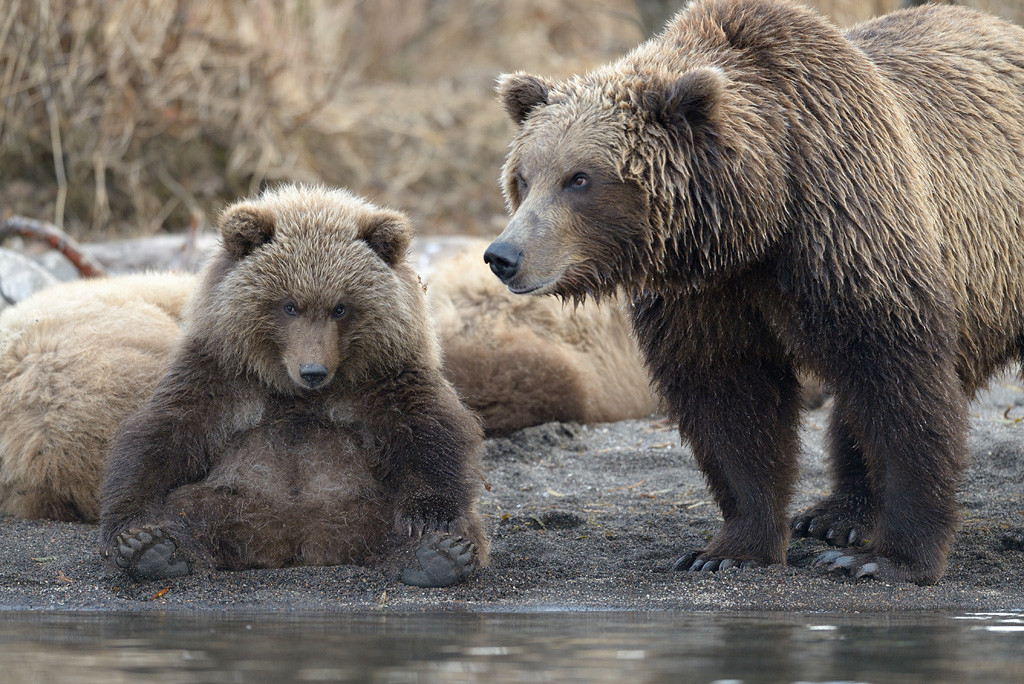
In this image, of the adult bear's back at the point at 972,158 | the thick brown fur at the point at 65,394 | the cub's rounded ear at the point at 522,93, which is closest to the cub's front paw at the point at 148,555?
the thick brown fur at the point at 65,394

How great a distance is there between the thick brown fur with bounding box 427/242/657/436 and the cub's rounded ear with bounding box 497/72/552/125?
267cm

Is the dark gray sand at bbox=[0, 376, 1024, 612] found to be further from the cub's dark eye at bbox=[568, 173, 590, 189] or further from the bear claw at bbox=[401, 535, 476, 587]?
the cub's dark eye at bbox=[568, 173, 590, 189]

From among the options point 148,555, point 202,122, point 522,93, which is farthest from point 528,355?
point 202,122

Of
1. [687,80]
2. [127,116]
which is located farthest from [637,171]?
[127,116]

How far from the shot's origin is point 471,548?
214 inches

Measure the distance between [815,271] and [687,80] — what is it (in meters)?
0.91

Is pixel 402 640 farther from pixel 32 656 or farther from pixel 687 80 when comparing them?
pixel 687 80

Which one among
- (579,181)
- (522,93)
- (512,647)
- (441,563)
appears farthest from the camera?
(522,93)

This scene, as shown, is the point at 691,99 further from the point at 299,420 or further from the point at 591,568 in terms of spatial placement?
the point at 299,420

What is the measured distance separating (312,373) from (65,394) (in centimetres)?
174

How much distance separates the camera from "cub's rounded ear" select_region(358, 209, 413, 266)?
6027mm

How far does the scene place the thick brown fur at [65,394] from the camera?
652cm

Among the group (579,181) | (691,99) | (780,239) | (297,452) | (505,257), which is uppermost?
(691,99)

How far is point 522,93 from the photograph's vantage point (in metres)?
5.51
